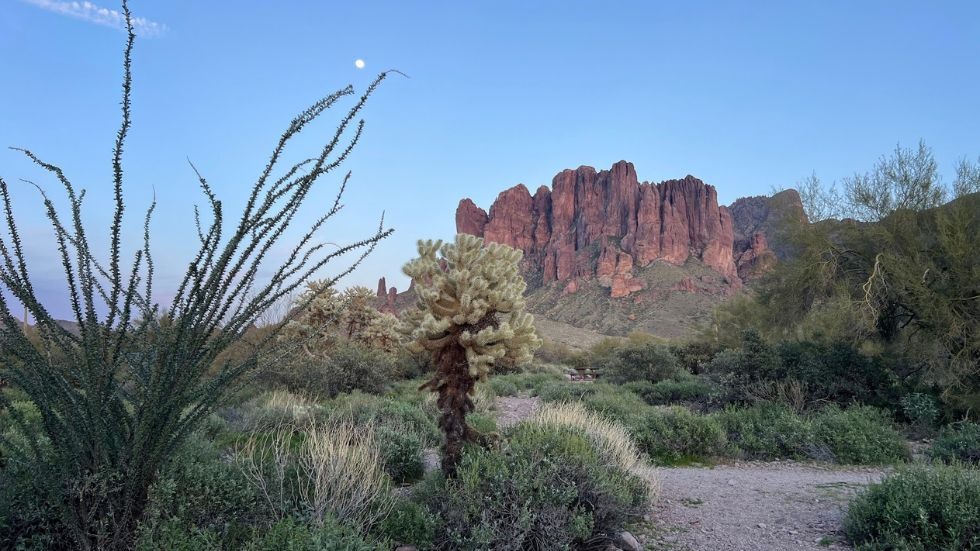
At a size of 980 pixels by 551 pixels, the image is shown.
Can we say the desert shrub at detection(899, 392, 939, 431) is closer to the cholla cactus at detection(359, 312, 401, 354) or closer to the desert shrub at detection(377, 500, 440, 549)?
the desert shrub at detection(377, 500, 440, 549)

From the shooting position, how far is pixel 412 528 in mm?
4273

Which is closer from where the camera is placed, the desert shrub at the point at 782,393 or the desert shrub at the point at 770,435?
the desert shrub at the point at 770,435

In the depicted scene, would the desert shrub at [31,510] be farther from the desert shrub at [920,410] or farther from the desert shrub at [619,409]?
the desert shrub at [920,410]

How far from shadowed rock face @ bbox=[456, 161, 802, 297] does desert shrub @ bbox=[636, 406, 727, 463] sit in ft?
208

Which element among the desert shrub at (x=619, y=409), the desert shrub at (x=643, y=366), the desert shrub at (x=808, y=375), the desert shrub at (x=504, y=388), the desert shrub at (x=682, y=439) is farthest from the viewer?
the desert shrub at (x=643, y=366)

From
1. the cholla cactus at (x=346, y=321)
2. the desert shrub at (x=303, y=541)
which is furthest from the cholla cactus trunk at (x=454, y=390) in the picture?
the cholla cactus at (x=346, y=321)

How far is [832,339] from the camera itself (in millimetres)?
14438

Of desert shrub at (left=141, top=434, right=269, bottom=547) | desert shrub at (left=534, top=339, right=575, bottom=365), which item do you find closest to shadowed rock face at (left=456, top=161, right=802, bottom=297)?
desert shrub at (left=534, top=339, right=575, bottom=365)

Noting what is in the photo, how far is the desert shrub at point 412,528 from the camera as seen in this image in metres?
4.18

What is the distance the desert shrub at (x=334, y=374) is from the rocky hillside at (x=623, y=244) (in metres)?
31.7

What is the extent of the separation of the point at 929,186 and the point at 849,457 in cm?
978

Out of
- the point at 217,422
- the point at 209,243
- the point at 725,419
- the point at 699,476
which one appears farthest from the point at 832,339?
the point at 209,243

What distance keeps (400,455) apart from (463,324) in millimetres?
2453

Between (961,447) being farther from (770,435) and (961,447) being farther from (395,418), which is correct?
(395,418)
